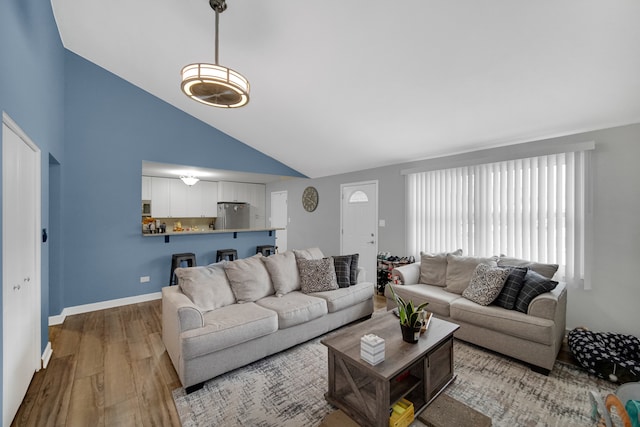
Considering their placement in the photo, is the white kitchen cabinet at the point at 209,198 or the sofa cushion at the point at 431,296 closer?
the sofa cushion at the point at 431,296

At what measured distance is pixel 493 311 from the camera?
2.57 m

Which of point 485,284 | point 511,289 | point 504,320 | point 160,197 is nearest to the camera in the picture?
point 504,320

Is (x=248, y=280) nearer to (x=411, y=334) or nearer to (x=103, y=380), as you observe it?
(x=103, y=380)

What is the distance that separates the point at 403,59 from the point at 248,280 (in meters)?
2.62

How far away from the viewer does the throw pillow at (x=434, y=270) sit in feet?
11.3

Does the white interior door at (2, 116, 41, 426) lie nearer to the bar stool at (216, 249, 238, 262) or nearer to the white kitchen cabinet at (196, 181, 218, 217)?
the bar stool at (216, 249, 238, 262)

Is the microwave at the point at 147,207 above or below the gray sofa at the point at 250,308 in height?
above

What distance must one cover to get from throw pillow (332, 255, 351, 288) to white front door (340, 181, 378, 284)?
164 cm

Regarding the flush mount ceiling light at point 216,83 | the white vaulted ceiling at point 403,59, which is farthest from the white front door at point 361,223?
the flush mount ceiling light at point 216,83

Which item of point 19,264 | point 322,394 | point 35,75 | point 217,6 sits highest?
point 217,6

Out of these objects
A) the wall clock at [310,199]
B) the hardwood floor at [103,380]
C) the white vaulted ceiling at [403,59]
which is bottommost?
the hardwood floor at [103,380]

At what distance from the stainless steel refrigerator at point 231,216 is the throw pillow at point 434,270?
4.65 metres

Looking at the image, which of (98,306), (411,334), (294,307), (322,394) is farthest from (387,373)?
(98,306)

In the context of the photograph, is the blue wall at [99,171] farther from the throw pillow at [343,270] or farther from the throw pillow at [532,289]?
the throw pillow at [532,289]
